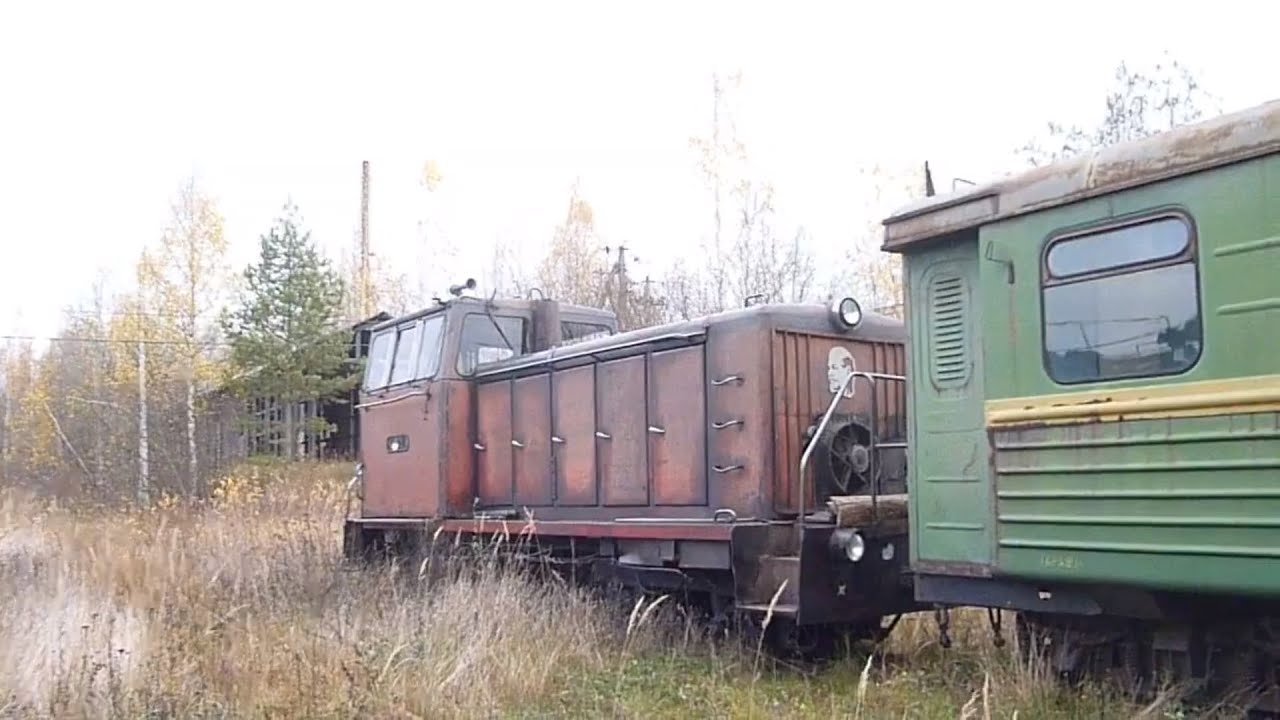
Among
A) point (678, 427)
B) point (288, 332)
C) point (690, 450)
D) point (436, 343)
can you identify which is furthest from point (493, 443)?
point (288, 332)

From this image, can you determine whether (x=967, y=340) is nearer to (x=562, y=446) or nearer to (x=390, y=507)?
(x=562, y=446)

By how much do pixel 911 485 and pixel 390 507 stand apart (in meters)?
6.74

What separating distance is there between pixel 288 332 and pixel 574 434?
2276 cm

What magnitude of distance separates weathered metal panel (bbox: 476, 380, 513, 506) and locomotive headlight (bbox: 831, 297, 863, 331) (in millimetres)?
3467

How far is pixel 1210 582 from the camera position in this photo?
471 cm

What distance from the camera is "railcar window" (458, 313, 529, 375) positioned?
35.0 ft

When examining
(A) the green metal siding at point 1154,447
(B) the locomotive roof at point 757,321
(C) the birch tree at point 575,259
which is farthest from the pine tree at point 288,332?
(A) the green metal siding at point 1154,447

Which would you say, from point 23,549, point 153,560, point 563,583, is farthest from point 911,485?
point 23,549

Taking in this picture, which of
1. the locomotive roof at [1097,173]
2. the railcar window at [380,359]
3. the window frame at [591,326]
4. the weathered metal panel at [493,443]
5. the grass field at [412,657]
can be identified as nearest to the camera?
the locomotive roof at [1097,173]

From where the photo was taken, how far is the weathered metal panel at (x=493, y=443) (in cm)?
1031

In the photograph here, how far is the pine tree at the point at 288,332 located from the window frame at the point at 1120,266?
26.5 metres

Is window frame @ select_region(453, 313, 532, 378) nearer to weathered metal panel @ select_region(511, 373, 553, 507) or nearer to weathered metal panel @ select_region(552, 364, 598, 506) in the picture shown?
weathered metal panel @ select_region(511, 373, 553, 507)

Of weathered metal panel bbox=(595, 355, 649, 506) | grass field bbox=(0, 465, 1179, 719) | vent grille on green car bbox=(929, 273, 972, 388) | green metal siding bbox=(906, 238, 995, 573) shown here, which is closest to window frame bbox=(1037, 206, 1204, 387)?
green metal siding bbox=(906, 238, 995, 573)

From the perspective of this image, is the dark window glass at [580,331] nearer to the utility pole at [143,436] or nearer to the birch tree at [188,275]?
the utility pole at [143,436]
